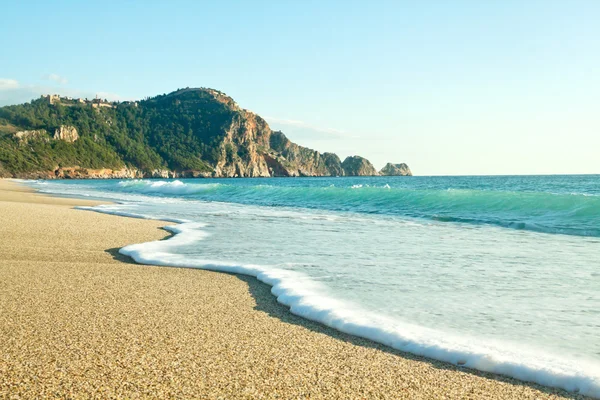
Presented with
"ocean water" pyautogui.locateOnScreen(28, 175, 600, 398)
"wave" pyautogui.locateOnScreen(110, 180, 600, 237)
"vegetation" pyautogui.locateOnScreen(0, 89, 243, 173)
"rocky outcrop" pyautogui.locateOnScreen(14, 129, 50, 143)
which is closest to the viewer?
"ocean water" pyautogui.locateOnScreen(28, 175, 600, 398)

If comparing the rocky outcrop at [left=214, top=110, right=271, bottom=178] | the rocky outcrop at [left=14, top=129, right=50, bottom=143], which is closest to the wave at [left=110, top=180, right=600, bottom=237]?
the rocky outcrop at [left=14, top=129, right=50, bottom=143]

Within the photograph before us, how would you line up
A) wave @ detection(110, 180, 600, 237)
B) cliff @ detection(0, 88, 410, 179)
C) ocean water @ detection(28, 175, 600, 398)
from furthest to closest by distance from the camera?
cliff @ detection(0, 88, 410, 179) → wave @ detection(110, 180, 600, 237) → ocean water @ detection(28, 175, 600, 398)

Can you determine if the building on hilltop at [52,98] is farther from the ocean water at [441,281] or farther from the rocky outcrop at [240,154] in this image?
the ocean water at [441,281]

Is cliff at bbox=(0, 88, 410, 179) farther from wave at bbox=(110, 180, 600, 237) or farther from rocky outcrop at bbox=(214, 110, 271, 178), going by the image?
wave at bbox=(110, 180, 600, 237)

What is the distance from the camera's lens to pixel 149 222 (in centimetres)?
1222

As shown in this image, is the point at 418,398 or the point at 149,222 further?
the point at 149,222

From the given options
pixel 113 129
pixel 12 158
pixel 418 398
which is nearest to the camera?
pixel 418 398

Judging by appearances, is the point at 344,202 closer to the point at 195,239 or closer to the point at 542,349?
the point at 195,239

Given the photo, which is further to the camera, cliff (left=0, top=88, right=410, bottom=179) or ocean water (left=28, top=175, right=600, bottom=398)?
cliff (left=0, top=88, right=410, bottom=179)

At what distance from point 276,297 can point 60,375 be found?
245cm

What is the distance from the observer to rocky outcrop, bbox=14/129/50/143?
113 m

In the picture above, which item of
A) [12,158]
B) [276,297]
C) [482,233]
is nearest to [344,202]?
[482,233]

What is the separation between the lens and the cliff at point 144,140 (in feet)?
372

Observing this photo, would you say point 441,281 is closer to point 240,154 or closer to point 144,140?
point 144,140
